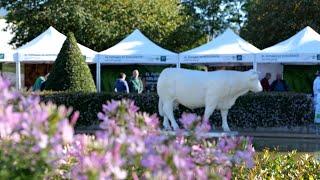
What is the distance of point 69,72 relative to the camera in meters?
17.1

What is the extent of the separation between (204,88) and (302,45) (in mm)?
8299

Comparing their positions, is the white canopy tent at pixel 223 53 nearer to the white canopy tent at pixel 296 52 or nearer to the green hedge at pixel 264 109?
the white canopy tent at pixel 296 52

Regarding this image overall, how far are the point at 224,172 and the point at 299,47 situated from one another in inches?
692

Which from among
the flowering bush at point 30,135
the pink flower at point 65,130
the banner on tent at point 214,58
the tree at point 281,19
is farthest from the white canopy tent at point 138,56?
the pink flower at point 65,130

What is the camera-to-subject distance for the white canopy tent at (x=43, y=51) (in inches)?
852

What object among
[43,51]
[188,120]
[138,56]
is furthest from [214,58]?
[188,120]

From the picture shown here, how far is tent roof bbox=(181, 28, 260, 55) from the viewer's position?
2148 centimetres

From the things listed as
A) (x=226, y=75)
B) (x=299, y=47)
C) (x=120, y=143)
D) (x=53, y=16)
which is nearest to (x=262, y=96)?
(x=226, y=75)

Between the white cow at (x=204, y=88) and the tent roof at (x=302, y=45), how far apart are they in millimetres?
7311

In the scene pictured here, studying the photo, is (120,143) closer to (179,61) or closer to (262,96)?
(262,96)

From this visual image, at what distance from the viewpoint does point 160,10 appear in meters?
40.3

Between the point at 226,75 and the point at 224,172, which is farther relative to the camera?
the point at 226,75

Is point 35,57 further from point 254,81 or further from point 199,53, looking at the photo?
point 254,81

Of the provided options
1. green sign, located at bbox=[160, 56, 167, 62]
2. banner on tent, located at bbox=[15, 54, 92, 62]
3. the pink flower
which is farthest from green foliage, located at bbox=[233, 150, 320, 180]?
banner on tent, located at bbox=[15, 54, 92, 62]
